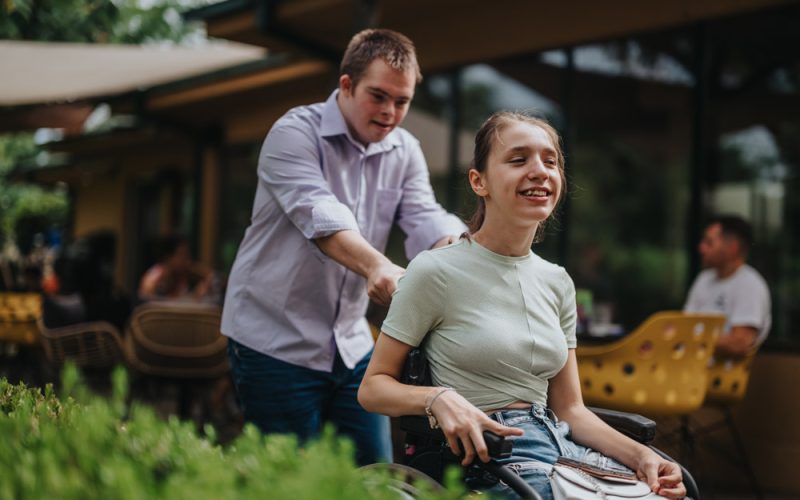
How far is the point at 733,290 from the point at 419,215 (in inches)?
109

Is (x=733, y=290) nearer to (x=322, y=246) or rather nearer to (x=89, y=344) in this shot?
(x=322, y=246)

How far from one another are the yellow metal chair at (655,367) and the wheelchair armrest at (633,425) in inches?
74.3

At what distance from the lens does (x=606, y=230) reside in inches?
260

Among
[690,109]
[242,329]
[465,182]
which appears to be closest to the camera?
[465,182]

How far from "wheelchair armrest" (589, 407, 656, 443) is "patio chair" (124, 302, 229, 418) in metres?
3.07

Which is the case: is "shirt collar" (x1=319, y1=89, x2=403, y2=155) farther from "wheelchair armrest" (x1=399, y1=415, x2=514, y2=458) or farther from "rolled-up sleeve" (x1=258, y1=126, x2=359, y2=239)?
"wheelchair armrest" (x1=399, y1=415, x2=514, y2=458)

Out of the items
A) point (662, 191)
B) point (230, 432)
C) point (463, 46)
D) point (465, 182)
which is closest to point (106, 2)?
point (463, 46)

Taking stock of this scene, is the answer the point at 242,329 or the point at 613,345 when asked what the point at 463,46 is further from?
the point at 242,329

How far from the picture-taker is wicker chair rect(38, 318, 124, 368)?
5652 mm

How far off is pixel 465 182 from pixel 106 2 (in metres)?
9.87

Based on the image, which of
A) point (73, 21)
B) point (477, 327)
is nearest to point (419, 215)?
point (477, 327)

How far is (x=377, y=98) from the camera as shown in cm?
257

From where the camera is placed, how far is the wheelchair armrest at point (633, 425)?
218 centimetres

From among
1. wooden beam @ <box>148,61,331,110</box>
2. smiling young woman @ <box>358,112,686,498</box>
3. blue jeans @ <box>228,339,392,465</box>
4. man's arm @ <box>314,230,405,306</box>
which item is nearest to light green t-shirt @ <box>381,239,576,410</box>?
smiling young woman @ <box>358,112,686,498</box>
